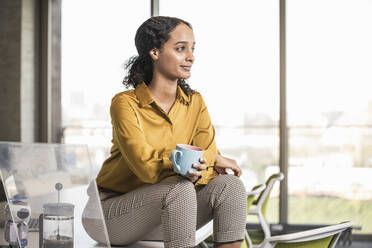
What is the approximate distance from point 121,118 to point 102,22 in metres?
3.52

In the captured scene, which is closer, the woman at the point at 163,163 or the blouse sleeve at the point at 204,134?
the woman at the point at 163,163

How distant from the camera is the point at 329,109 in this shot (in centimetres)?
438

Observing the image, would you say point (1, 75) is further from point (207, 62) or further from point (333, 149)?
point (333, 149)

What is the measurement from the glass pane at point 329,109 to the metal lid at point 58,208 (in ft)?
11.4

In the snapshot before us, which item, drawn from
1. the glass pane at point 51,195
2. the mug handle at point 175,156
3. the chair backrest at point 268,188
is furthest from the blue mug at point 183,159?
the chair backrest at point 268,188

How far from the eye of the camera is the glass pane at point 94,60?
468 cm

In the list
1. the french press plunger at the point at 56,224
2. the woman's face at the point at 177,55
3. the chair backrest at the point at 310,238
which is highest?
the woman's face at the point at 177,55

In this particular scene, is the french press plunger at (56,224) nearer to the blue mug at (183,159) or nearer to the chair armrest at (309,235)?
the blue mug at (183,159)

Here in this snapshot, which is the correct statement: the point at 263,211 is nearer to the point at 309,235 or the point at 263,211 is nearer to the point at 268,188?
the point at 268,188

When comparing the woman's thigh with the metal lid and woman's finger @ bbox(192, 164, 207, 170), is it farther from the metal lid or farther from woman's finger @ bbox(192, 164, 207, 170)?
the metal lid

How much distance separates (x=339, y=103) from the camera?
14.3ft

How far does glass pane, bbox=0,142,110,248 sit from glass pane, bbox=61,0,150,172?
3.52 m

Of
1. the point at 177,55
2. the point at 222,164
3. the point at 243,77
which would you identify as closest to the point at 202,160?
the point at 222,164

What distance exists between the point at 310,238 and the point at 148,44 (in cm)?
75
